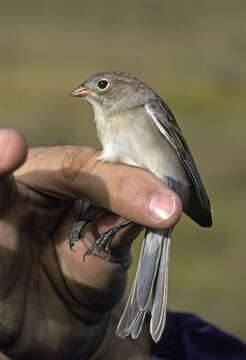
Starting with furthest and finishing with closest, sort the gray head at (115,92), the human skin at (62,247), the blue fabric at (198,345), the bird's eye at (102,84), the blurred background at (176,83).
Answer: the blurred background at (176,83), the blue fabric at (198,345), the bird's eye at (102,84), the gray head at (115,92), the human skin at (62,247)

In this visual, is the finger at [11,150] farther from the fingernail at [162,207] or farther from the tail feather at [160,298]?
the tail feather at [160,298]

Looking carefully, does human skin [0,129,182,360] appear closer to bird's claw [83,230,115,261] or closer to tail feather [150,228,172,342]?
bird's claw [83,230,115,261]

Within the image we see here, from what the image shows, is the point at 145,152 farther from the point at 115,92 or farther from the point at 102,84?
the point at 102,84

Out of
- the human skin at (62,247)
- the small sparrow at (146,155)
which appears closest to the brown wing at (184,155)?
the small sparrow at (146,155)

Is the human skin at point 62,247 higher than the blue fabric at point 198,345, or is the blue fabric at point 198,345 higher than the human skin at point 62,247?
the human skin at point 62,247

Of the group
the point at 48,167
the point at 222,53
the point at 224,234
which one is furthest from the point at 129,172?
the point at 222,53

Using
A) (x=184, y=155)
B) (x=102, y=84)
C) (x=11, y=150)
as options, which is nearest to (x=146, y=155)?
(x=184, y=155)
